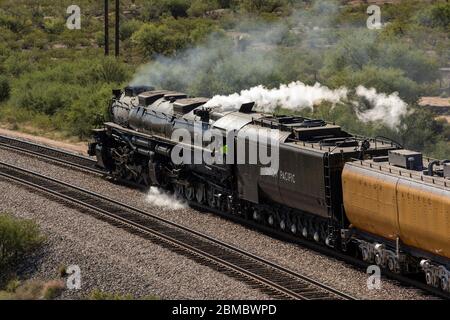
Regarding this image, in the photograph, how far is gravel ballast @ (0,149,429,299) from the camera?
19.0 m

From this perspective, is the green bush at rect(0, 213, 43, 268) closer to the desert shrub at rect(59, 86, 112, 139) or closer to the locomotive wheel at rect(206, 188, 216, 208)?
the locomotive wheel at rect(206, 188, 216, 208)

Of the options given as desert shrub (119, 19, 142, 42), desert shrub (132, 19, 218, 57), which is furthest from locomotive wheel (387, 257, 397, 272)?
desert shrub (119, 19, 142, 42)

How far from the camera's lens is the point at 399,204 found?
1867 cm

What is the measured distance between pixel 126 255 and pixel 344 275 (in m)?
5.49

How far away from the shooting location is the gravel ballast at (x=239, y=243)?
62.4 ft

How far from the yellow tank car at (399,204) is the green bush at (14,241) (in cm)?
809

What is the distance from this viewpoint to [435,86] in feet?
159

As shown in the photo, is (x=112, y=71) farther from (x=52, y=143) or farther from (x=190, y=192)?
(x=190, y=192)

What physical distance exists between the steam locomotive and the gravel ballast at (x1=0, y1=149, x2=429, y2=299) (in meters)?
0.53

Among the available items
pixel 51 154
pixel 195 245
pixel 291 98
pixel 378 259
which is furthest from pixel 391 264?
pixel 51 154

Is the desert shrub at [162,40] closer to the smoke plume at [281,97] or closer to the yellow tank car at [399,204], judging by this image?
the smoke plume at [281,97]

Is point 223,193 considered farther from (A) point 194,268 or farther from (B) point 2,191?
(B) point 2,191

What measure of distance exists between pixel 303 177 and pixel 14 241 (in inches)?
293
